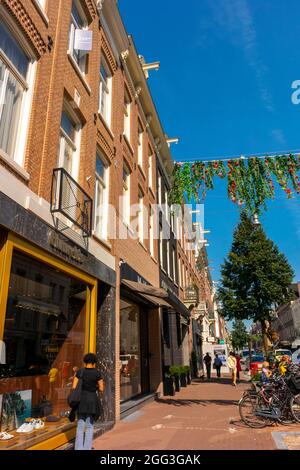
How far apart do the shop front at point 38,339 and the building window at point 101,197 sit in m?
1.91

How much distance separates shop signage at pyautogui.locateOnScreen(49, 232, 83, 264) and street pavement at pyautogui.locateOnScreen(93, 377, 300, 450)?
353 cm

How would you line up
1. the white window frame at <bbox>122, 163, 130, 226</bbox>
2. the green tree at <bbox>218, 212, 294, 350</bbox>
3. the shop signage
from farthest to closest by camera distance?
the green tree at <bbox>218, 212, 294, 350</bbox>, the white window frame at <bbox>122, 163, 130, 226</bbox>, the shop signage

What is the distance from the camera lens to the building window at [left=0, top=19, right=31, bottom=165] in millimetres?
5809

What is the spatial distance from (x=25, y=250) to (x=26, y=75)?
130 inches

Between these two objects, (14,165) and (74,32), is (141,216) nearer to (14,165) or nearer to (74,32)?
(74,32)

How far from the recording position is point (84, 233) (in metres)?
8.09

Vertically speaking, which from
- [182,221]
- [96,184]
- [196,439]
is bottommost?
[196,439]

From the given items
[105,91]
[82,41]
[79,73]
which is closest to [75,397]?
[79,73]

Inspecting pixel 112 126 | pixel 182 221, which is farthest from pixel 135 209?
pixel 182 221

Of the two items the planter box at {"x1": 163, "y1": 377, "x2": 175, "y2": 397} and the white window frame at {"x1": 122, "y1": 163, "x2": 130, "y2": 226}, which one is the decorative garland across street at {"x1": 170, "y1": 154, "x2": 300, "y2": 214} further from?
the planter box at {"x1": 163, "y1": 377, "x2": 175, "y2": 397}

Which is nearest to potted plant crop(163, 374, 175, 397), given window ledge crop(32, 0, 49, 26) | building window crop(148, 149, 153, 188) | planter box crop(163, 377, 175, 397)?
planter box crop(163, 377, 175, 397)

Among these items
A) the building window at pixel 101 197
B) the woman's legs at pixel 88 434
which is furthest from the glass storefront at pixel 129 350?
the woman's legs at pixel 88 434

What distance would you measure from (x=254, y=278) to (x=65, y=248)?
636 inches
